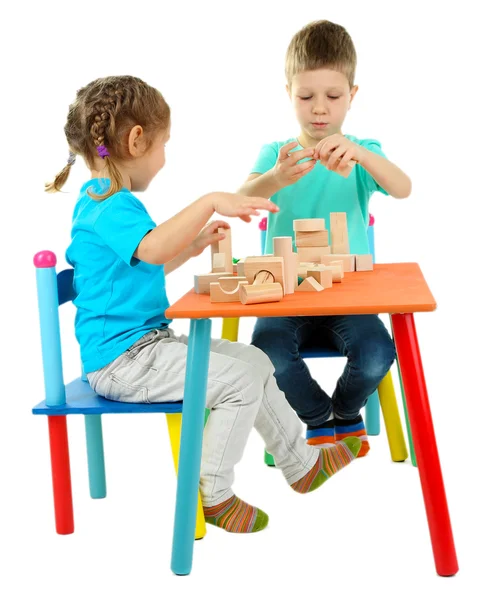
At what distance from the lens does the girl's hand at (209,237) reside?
2.46m

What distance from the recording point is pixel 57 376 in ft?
7.59

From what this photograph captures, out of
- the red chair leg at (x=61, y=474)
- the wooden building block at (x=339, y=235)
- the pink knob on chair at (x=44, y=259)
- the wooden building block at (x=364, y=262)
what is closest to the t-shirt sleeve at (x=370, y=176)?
the wooden building block at (x=339, y=235)

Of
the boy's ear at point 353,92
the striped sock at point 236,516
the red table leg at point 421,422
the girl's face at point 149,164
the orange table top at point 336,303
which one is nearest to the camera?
the orange table top at point 336,303

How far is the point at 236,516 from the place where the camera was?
2.29m

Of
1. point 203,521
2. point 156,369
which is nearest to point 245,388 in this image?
point 156,369

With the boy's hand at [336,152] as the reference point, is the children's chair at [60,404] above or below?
below

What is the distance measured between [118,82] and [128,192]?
0.30 m

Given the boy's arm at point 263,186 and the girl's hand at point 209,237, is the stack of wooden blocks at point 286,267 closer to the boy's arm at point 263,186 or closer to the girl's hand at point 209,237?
the girl's hand at point 209,237

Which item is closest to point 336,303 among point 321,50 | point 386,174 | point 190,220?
point 190,220

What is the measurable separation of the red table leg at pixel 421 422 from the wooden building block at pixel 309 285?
0.74 feet

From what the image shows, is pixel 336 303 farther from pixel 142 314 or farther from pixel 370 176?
pixel 370 176

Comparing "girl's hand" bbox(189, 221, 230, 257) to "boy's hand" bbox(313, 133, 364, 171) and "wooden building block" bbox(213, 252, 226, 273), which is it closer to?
"wooden building block" bbox(213, 252, 226, 273)

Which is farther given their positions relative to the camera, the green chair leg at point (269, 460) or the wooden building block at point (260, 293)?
the green chair leg at point (269, 460)

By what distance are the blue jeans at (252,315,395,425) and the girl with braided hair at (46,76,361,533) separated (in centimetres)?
26
